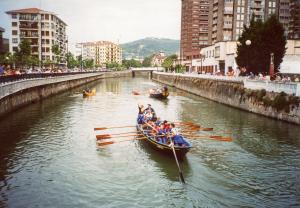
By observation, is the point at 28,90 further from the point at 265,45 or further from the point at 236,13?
the point at 236,13

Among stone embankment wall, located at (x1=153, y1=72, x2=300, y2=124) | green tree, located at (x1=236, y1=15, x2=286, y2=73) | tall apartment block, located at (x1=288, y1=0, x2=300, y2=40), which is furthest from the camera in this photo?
tall apartment block, located at (x1=288, y1=0, x2=300, y2=40)

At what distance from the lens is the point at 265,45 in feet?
155

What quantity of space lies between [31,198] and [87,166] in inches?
211

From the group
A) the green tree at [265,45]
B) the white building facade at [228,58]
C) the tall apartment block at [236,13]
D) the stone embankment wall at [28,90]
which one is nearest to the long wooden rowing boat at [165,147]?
the stone embankment wall at [28,90]

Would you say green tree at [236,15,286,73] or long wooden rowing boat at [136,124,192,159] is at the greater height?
green tree at [236,15,286,73]

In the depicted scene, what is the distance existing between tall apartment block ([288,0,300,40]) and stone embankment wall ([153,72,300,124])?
6448 centimetres

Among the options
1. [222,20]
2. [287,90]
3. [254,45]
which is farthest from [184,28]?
[287,90]

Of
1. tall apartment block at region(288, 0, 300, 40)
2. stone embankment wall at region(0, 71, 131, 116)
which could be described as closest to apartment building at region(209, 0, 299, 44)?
tall apartment block at region(288, 0, 300, 40)

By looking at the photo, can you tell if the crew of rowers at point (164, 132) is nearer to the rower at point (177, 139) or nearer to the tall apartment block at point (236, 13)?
the rower at point (177, 139)

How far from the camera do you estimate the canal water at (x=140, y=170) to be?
16.1 m

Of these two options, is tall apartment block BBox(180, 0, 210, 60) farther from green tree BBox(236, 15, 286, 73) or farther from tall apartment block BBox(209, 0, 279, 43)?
green tree BBox(236, 15, 286, 73)

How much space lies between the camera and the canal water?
52.7 feet

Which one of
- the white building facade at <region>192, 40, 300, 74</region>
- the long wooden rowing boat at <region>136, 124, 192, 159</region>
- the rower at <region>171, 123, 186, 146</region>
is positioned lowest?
the long wooden rowing boat at <region>136, 124, 192, 159</region>

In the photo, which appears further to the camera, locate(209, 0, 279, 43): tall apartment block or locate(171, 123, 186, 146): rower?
locate(209, 0, 279, 43): tall apartment block
